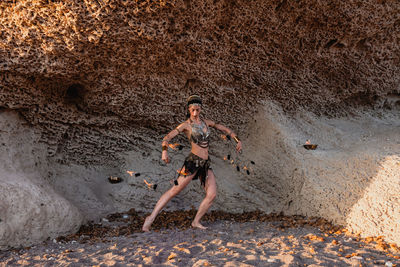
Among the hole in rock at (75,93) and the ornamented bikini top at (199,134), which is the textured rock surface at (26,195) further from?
the ornamented bikini top at (199,134)

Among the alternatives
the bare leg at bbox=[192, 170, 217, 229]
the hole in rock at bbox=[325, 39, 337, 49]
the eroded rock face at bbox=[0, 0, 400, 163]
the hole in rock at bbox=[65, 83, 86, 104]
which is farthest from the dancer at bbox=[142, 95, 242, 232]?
the hole in rock at bbox=[325, 39, 337, 49]

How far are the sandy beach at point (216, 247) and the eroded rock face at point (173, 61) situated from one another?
1.39 meters

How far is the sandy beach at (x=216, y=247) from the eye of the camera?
92.0 inches

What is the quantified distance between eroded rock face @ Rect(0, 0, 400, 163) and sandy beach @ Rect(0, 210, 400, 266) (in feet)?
4.55

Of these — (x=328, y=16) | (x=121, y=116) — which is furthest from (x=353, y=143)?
(x=121, y=116)

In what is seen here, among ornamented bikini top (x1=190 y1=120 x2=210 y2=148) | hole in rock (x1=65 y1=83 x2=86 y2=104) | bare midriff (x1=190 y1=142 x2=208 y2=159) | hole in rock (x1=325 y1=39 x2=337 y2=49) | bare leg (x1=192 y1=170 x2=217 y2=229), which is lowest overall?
bare leg (x1=192 y1=170 x2=217 y2=229)

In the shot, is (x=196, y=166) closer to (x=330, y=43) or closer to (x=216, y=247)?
(x=216, y=247)

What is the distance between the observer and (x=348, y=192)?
3203mm

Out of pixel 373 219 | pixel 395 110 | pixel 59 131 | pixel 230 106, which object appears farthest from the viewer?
pixel 395 110

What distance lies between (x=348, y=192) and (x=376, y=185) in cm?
28

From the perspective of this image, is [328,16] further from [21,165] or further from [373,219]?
[21,165]

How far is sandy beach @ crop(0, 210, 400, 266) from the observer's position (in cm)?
234

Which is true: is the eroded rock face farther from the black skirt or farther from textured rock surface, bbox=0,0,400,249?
the black skirt

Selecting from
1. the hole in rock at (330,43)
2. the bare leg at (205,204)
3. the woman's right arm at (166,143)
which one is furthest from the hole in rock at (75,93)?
the hole in rock at (330,43)
